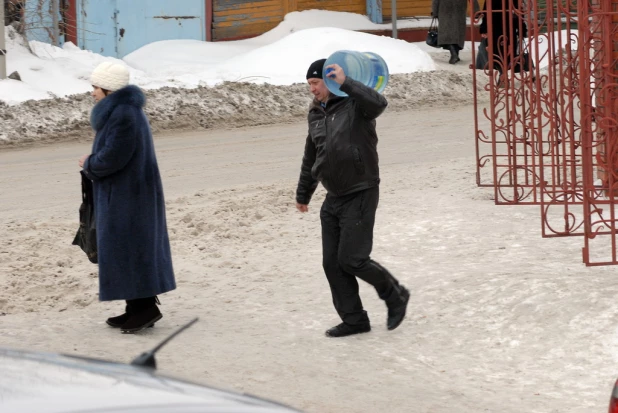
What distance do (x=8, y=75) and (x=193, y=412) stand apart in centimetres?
1401

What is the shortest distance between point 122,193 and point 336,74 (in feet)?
4.50

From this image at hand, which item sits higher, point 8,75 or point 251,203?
point 8,75

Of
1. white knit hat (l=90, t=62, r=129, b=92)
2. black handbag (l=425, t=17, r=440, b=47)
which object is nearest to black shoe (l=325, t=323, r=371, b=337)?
white knit hat (l=90, t=62, r=129, b=92)

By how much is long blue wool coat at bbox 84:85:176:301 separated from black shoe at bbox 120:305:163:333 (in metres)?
0.20

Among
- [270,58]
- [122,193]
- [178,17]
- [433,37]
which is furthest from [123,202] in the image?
[178,17]

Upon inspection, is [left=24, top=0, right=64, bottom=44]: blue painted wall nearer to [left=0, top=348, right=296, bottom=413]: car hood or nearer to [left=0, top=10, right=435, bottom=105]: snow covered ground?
[left=0, top=10, right=435, bottom=105]: snow covered ground

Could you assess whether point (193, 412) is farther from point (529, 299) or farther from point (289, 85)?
point (289, 85)

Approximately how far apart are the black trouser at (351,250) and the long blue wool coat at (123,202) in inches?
38.4

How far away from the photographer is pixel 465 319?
7047mm

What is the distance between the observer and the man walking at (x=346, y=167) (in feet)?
20.8

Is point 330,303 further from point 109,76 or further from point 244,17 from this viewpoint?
point 244,17

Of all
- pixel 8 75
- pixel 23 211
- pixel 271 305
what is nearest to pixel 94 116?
pixel 271 305

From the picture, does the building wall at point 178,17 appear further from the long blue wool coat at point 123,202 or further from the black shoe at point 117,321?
the long blue wool coat at point 123,202

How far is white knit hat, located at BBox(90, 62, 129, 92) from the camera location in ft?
21.4
